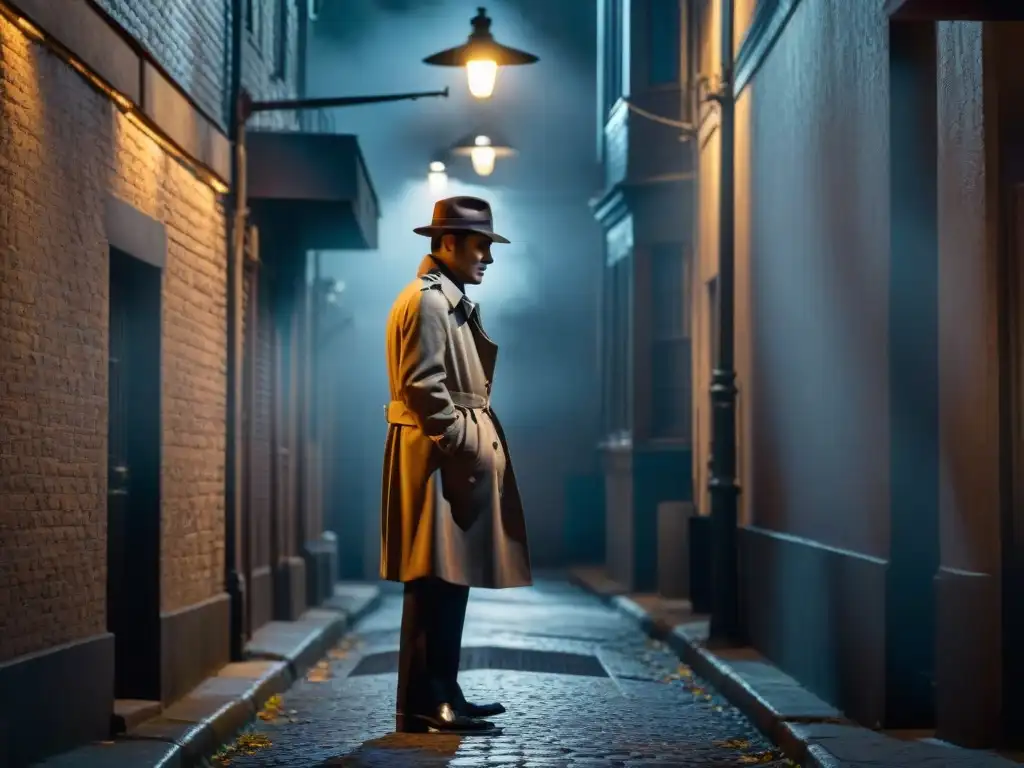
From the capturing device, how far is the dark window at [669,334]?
19.8m

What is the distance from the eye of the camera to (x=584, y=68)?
29.2m

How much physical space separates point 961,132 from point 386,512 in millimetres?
3047

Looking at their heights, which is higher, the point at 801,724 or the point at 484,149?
the point at 484,149

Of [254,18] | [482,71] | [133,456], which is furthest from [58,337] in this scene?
[254,18]

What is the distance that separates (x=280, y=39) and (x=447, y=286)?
8.01m

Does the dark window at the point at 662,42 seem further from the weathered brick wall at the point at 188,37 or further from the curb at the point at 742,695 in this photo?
the weathered brick wall at the point at 188,37

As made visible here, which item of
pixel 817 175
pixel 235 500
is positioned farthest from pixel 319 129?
pixel 817 175

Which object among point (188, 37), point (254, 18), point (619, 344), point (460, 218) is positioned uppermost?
point (254, 18)

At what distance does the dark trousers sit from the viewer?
8.19 metres

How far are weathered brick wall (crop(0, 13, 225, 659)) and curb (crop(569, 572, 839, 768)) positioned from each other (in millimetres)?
3185

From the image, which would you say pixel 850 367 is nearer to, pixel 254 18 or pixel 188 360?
pixel 188 360

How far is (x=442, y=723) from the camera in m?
8.18

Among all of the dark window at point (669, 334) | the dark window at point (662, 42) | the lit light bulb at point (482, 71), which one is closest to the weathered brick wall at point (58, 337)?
the lit light bulb at point (482, 71)

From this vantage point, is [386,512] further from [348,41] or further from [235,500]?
[348,41]
